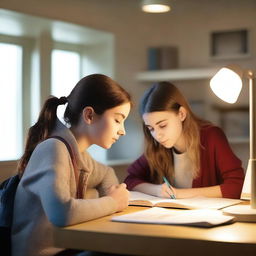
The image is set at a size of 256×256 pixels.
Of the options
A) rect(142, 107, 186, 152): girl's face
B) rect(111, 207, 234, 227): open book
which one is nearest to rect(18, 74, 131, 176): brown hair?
rect(111, 207, 234, 227): open book

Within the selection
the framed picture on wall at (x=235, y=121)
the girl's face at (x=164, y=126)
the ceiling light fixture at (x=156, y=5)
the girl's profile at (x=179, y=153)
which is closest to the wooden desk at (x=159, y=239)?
the girl's profile at (x=179, y=153)

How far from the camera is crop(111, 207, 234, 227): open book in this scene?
5.71 feet

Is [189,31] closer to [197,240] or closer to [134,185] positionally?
[134,185]

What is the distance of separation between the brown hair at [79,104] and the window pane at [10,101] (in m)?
1.79

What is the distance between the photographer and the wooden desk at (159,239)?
154 cm

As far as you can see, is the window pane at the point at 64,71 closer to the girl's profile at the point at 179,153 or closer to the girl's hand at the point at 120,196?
the girl's profile at the point at 179,153

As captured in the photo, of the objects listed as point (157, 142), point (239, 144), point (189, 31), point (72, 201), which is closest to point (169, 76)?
point (189, 31)

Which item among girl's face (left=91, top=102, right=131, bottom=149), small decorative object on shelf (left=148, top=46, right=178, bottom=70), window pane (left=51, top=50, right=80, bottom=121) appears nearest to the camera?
girl's face (left=91, top=102, right=131, bottom=149)

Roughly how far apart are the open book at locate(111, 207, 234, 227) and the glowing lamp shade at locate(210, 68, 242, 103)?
0.42 m

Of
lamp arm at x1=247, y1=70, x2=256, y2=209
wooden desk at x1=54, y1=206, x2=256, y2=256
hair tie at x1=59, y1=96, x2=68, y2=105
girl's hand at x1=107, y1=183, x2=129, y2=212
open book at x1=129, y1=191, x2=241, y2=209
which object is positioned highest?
hair tie at x1=59, y1=96, x2=68, y2=105

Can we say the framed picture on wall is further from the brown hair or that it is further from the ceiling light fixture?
the brown hair

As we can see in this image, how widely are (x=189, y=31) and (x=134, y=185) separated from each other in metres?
2.18

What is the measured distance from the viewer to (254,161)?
77.1 inches

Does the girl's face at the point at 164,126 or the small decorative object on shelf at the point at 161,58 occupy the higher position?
the small decorative object on shelf at the point at 161,58
